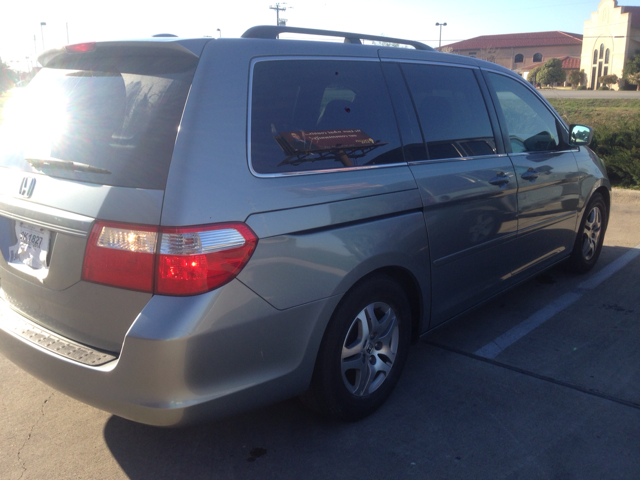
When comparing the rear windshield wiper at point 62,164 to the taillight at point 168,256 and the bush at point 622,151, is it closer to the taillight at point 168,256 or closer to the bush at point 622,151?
the taillight at point 168,256

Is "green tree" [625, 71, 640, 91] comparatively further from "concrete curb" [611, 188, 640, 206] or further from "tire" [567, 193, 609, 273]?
"tire" [567, 193, 609, 273]

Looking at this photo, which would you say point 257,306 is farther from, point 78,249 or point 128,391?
point 78,249

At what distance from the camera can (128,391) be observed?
218 cm

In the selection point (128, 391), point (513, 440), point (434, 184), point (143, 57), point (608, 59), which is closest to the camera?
point (128, 391)

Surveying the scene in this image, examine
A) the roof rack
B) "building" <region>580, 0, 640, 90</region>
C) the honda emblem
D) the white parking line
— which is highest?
"building" <region>580, 0, 640, 90</region>

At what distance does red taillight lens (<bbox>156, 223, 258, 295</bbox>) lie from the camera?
210cm

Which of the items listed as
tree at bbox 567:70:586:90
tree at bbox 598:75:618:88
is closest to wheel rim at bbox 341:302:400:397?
tree at bbox 598:75:618:88

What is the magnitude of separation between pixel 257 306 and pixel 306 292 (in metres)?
0.26

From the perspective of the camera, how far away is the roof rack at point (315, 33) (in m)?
2.77

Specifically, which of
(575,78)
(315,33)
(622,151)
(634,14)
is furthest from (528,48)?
(315,33)

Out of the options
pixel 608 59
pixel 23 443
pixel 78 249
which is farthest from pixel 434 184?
pixel 608 59

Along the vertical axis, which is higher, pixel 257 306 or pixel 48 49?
pixel 48 49

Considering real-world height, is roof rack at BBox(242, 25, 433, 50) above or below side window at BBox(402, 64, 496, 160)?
above

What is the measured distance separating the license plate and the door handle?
2.60 metres
